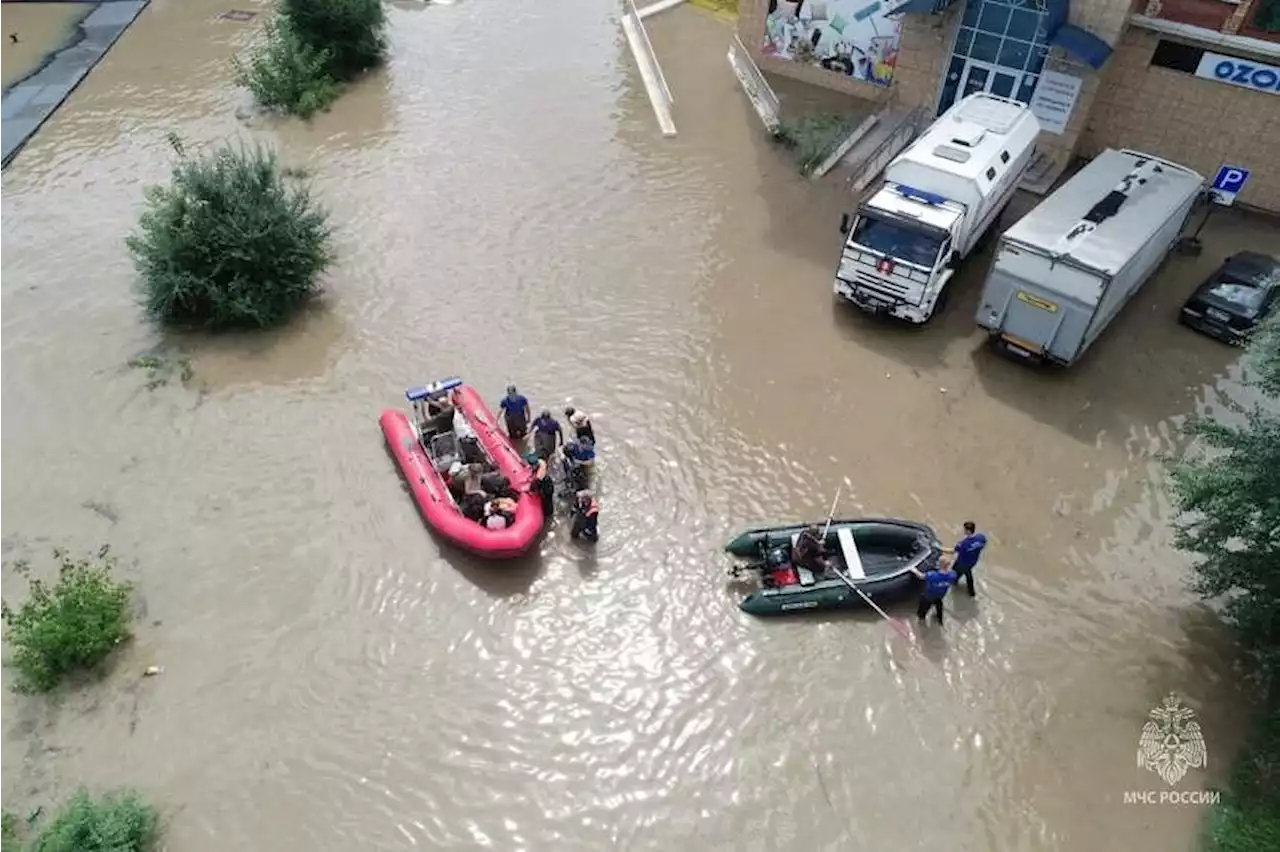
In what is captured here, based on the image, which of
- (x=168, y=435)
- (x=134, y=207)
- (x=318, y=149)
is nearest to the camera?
(x=168, y=435)

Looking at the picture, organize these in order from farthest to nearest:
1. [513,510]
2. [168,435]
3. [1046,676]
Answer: [168,435], [513,510], [1046,676]

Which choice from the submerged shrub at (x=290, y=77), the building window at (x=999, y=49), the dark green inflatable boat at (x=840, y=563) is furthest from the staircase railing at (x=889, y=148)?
the submerged shrub at (x=290, y=77)

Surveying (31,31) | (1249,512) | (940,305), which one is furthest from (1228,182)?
(31,31)

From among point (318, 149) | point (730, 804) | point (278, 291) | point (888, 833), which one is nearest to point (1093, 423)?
point (888, 833)

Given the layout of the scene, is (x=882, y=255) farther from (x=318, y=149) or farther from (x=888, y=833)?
(x=318, y=149)

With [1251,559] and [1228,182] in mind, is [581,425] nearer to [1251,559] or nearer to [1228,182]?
[1251,559]

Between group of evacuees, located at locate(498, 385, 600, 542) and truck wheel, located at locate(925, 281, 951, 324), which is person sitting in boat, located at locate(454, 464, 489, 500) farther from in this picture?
truck wheel, located at locate(925, 281, 951, 324)

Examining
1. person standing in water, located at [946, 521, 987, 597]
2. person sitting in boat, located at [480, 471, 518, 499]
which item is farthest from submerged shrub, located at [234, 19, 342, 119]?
person standing in water, located at [946, 521, 987, 597]

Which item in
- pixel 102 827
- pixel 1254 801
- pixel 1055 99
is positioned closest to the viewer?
pixel 102 827
